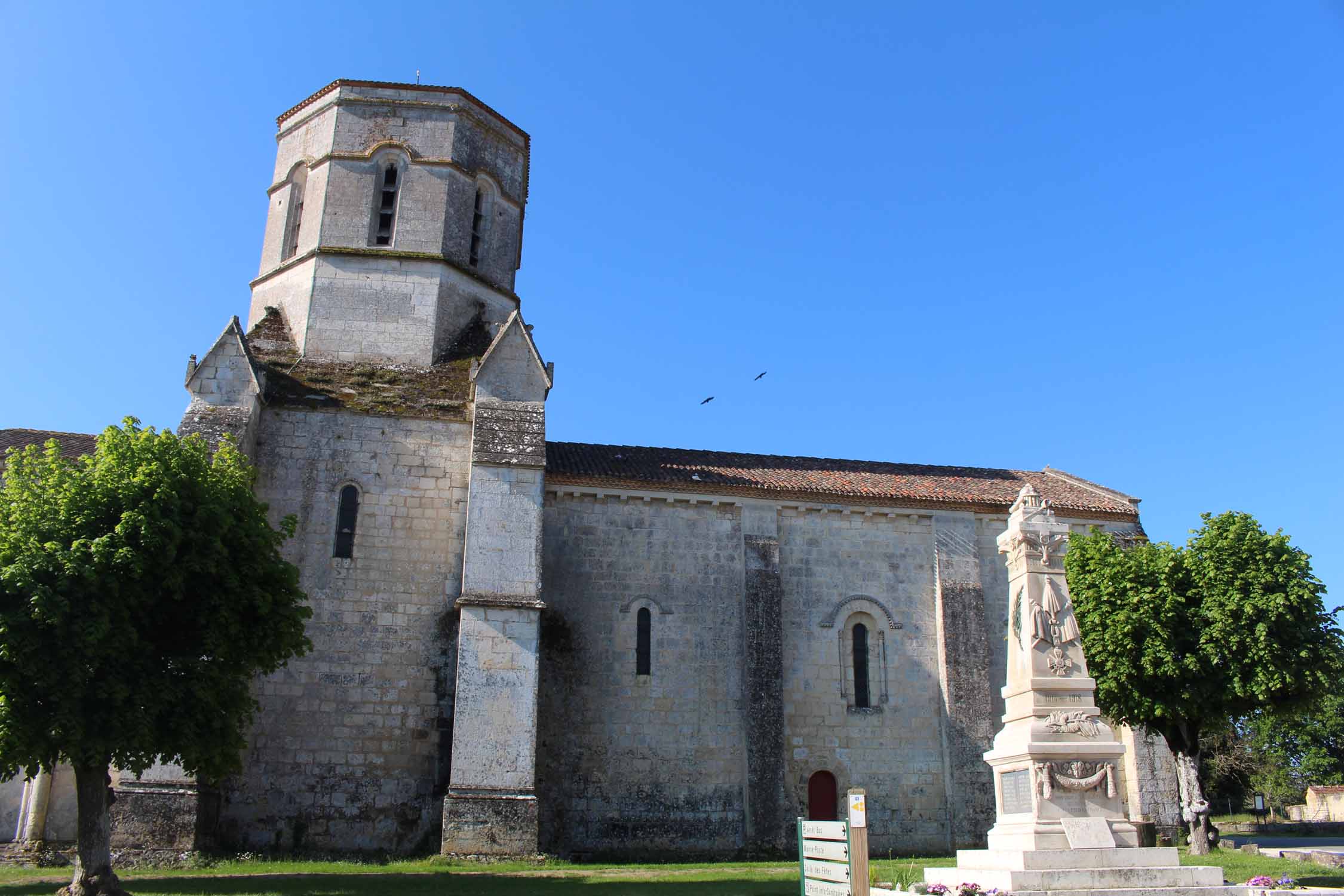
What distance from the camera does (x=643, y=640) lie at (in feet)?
76.3

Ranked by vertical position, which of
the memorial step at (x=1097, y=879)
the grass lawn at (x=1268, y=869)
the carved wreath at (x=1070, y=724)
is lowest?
the grass lawn at (x=1268, y=869)

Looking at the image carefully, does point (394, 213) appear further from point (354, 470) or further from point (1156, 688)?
point (1156, 688)

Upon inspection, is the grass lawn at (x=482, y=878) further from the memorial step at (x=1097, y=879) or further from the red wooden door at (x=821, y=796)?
the red wooden door at (x=821, y=796)

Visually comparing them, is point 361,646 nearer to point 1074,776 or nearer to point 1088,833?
point 1074,776

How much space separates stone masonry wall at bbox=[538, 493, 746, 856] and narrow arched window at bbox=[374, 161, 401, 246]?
24.9ft

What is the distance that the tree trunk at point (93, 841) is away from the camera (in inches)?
A: 523

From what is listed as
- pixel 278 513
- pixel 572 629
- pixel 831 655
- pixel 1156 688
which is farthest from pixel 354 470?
pixel 1156 688

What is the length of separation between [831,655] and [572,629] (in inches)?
244

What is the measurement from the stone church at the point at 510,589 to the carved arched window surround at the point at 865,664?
0.08m

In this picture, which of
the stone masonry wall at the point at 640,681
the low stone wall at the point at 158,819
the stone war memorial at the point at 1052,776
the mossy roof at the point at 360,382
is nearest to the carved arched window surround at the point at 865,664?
the stone masonry wall at the point at 640,681

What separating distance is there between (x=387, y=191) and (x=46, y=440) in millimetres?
9594

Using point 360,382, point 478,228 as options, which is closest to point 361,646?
point 360,382

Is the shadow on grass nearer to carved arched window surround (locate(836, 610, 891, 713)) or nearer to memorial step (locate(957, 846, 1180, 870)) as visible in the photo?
memorial step (locate(957, 846, 1180, 870))

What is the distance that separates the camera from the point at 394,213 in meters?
24.5
